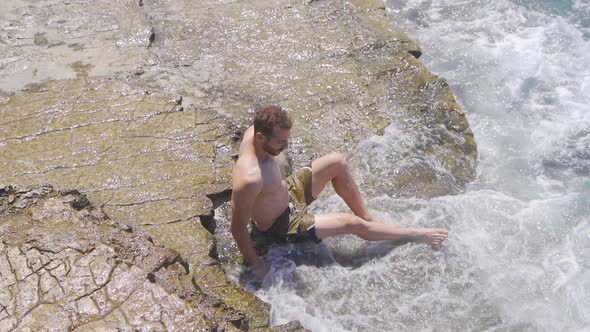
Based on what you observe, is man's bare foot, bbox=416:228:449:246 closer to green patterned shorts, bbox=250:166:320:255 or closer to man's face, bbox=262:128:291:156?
green patterned shorts, bbox=250:166:320:255

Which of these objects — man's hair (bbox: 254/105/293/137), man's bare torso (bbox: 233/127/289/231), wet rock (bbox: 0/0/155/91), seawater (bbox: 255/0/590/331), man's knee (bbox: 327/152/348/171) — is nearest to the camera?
man's hair (bbox: 254/105/293/137)

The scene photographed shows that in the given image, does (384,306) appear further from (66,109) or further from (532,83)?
(532,83)

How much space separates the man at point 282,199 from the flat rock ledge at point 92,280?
488 millimetres

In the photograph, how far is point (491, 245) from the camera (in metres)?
4.74

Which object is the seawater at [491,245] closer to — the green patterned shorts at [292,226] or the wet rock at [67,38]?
the green patterned shorts at [292,226]

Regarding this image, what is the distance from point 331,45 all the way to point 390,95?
0.98 m

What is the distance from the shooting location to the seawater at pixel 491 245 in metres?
4.18

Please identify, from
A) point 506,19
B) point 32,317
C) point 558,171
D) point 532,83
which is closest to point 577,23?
point 506,19

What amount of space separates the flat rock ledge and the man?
19.2 inches

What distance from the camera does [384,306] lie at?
418 cm

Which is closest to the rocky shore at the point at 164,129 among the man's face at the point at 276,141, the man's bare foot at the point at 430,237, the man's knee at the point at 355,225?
the man's bare foot at the point at 430,237

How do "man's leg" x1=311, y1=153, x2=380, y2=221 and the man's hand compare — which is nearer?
the man's hand

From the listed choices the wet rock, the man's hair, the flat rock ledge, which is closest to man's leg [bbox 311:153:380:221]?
the man's hair

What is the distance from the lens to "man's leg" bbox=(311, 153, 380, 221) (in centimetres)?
454
